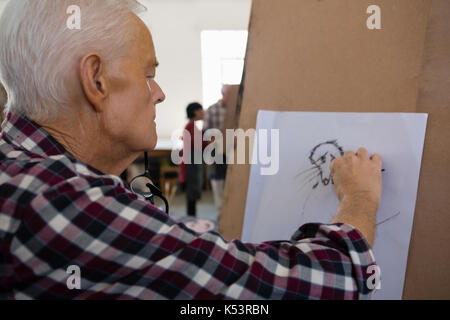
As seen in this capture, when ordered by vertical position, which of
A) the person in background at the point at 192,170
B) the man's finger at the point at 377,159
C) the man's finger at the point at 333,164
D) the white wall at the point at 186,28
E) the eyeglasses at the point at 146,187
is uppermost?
the white wall at the point at 186,28

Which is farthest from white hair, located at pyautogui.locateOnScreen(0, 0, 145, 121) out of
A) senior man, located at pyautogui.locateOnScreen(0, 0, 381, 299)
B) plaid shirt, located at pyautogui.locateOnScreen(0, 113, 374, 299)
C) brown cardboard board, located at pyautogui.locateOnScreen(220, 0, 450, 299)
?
brown cardboard board, located at pyautogui.locateOnScreen(220, 0, 450, 299)

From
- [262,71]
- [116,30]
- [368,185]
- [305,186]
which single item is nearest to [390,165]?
[368,185]

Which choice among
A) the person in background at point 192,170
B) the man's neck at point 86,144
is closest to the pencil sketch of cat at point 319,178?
the man's neck at point 86,144

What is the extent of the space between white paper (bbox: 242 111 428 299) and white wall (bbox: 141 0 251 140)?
5.21 m

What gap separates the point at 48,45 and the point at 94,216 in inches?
10.9

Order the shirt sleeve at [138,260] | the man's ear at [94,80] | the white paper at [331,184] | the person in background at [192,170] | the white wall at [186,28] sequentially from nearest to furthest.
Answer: the shirt sleeve at [138,260] → the man's ear at [94,80] → the white paper at [331,184] → the person in background at [192,170] → the white wall at [186,28]

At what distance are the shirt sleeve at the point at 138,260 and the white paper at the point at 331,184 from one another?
0.25m

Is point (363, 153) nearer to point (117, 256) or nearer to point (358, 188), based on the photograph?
point (358, 188)

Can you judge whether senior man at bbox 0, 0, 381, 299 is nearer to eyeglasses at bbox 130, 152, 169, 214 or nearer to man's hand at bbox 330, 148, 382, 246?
man's hand at bbox 330, 148, 382, 246

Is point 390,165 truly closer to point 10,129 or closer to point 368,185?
point 368,185

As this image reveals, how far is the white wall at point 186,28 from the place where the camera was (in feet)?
18.7

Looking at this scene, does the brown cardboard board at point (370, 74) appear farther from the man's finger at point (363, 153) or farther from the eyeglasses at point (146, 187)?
the eyeglasses at point (146, 187)

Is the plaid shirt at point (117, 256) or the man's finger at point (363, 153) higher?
the man's finger at point (363, 153)

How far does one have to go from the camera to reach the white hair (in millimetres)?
515
